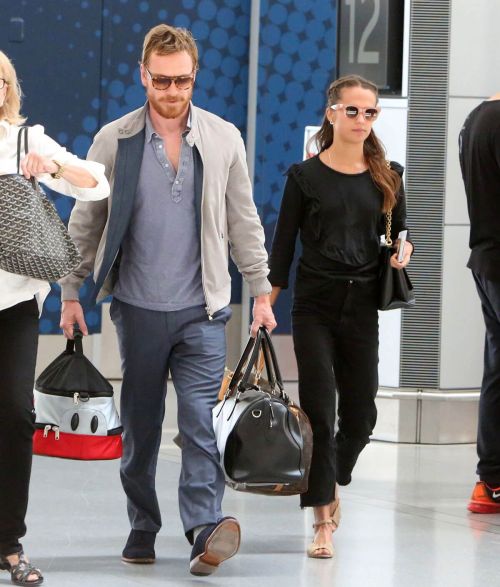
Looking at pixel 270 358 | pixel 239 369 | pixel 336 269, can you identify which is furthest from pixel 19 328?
pixel 336 269

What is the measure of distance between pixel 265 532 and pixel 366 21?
384cm

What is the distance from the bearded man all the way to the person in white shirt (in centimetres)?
32

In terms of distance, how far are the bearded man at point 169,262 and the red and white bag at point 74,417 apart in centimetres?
9

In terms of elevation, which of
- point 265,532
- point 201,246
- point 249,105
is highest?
point 249,105

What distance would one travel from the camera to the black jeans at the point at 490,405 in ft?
20.8

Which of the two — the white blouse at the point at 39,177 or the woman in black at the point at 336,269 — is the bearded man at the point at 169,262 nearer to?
the white blouse at the point at 39,177

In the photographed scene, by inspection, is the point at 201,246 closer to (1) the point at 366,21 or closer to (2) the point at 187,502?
(2) the point at 187,502

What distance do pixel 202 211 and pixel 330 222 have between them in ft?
2.35

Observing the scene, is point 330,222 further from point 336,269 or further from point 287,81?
point 287,81

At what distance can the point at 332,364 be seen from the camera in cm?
555

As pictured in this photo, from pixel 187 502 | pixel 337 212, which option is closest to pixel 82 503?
pixel 187 502

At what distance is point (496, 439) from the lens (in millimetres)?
6336

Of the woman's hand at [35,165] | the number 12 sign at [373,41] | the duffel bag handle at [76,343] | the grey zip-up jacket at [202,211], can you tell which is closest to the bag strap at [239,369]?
the grey zip-up jacket at [202,211]

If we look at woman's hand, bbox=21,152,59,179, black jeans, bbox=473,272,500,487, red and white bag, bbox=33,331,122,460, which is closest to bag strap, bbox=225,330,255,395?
red and white bag, bbox=33,331,122,460
